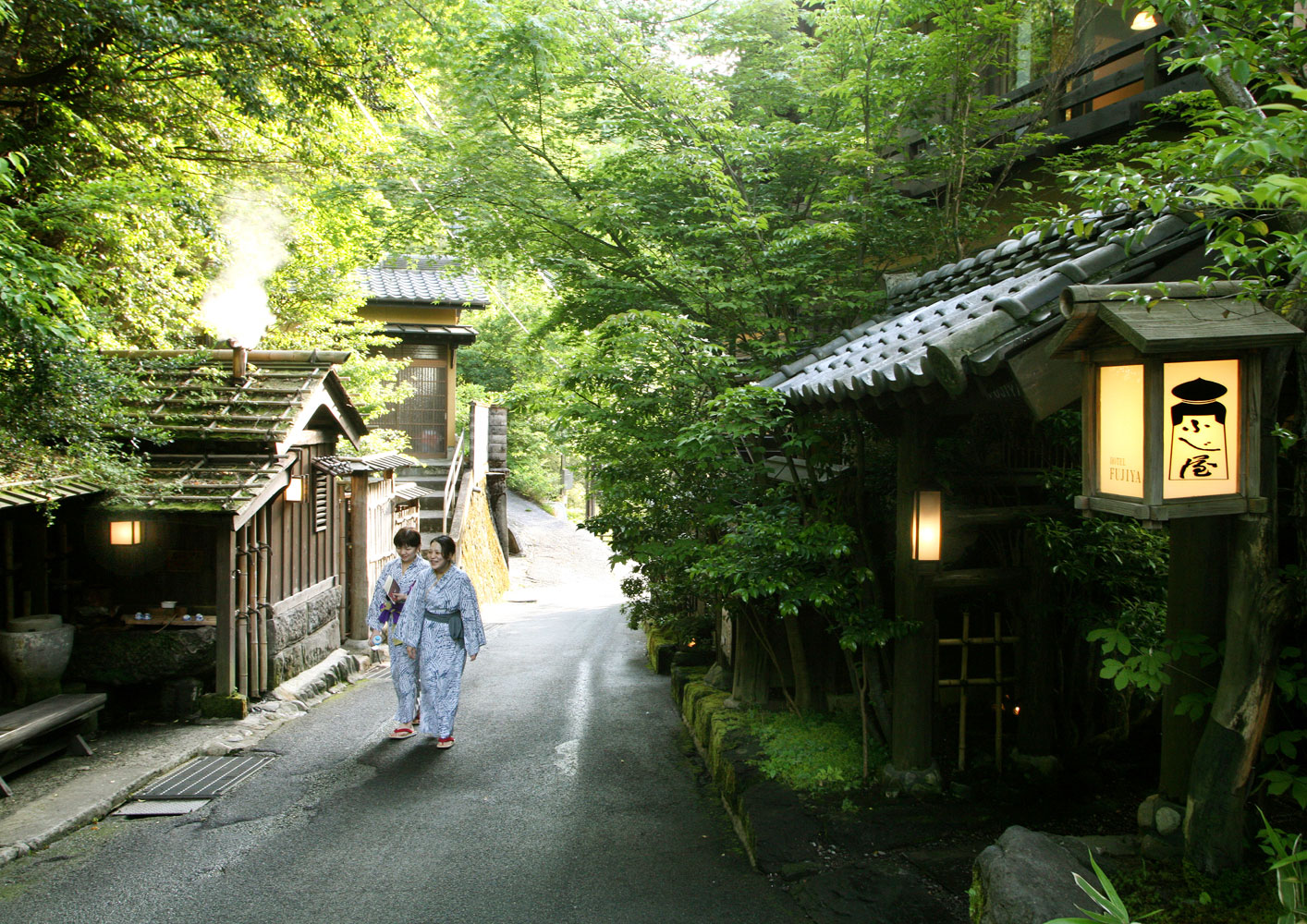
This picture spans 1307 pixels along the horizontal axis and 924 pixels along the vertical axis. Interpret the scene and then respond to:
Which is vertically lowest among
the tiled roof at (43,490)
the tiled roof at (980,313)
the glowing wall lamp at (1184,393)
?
the tiled roof at (43,490)

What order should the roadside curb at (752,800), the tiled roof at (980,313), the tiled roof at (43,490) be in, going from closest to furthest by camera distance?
1. the tiled roof at (980,313)
2. the roadside curb at (752,800)
3. the tiled roof at (43,490)

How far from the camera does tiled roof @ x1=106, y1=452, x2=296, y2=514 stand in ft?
29.0

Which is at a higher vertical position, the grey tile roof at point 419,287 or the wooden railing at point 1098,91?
the grey tile roof at point 419,287

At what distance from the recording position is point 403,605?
368 inches

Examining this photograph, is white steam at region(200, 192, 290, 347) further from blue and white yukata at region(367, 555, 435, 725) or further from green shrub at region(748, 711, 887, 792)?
green shrub at region(748, 711, 887, 792)

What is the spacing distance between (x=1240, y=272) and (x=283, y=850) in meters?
7.27

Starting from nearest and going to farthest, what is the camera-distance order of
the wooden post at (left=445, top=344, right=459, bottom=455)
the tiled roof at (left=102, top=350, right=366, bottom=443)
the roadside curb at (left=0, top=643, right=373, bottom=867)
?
1. the roadside curb at (left=0, top=643, right=373, bottom=867)
2. the tiled roof at (left=102, top=350, right=366, bottom=443)
3. the wooden post at (left=445, top=344, right=459, bottom=455)

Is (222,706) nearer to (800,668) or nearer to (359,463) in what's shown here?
(359,463)

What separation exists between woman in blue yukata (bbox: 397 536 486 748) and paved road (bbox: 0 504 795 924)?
0.44 metres

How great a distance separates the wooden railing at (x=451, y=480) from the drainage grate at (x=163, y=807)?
12283 mm

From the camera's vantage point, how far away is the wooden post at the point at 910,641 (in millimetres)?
6062

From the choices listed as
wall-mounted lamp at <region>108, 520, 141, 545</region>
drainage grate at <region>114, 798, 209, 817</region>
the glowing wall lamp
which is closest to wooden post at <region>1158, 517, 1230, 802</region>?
the glowing wall lamp

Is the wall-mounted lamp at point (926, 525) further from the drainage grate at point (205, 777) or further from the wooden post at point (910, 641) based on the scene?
the drainage grate at point (205, 777)

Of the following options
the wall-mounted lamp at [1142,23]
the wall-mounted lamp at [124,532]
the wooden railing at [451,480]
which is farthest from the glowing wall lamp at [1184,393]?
the wooden railing at [451,480]
